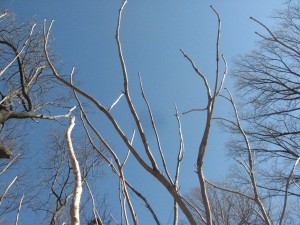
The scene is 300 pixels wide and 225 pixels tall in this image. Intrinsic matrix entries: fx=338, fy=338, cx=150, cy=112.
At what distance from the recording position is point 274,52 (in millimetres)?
7648

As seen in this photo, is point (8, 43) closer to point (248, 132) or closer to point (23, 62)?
point (23, 62)

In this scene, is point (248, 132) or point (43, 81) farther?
point (43, 81)

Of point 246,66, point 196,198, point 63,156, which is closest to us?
point 246,66

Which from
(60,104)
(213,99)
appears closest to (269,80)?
(60,104)

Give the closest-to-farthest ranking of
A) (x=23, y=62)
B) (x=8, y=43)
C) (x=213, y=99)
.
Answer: (x=213, y=99) < (x=8, y=43) < (x=23, y=62)

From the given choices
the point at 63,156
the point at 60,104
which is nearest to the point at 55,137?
the point at 63,156

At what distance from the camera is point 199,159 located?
658mm

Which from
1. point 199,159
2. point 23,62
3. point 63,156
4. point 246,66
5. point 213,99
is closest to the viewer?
point 199,159

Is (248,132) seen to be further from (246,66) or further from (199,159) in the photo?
(199,159)

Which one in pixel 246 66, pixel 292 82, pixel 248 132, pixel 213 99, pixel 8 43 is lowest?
pixel 213 99

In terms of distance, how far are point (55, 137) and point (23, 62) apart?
5.44 meters

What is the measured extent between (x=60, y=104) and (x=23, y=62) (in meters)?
1.36

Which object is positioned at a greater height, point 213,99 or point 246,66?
point 246,66

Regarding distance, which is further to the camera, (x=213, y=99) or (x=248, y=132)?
(x=248, y=132)
